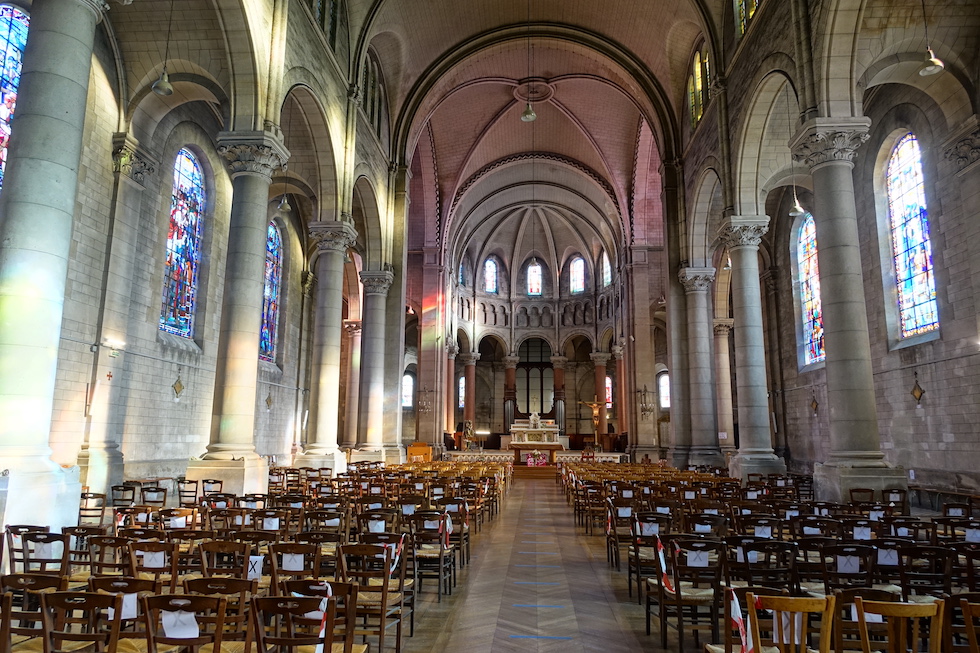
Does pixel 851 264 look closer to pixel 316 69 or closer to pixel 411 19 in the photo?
pixel 316 69

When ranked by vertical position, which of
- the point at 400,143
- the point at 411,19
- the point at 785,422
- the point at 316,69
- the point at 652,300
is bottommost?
the point at 785,422

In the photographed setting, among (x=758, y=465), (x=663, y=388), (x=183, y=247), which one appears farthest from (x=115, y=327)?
(x=663, y=388)

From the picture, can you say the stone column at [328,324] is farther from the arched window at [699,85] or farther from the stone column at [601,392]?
the stone column at [601,392]

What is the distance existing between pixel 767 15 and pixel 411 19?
13.1 m

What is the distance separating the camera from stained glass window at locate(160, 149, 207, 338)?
1802 cm

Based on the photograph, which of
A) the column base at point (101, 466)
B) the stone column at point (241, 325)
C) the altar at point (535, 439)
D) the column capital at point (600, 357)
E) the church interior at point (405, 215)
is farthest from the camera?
the column capital at point (600, 357)

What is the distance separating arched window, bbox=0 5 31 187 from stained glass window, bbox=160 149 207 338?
499 centimetres

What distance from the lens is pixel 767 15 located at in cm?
1514

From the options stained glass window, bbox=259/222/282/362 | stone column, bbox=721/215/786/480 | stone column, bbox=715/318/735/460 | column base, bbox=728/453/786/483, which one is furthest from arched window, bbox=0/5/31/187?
stone column, bbox=715/318/735/460

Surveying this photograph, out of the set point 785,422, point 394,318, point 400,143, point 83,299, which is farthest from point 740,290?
point 83,299

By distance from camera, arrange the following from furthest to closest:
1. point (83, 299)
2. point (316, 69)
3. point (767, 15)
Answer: point (316, 69), point (767, 15), point (83, 299)

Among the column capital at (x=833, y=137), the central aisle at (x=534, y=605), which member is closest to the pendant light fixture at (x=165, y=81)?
the central aisle at (x=534, y=605)

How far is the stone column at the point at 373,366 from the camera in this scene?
2202 centimetres

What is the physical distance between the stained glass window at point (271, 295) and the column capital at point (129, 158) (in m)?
8.43
